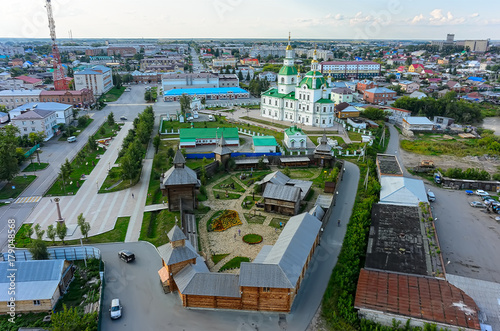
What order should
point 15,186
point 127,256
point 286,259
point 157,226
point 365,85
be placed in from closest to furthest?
point 286,259 < point 127,256 < point 157,226 < point 15,186 < point 365,85

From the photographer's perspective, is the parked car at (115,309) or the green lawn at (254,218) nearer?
the parked car at (115,309)

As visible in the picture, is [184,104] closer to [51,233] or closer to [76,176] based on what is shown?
[76,176]

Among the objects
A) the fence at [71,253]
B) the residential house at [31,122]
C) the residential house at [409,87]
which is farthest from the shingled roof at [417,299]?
the residential house at [409,87]

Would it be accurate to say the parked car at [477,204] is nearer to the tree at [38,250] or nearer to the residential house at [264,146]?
the residential house at [264,146]

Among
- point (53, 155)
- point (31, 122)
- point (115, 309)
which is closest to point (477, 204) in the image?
point (115, 309)

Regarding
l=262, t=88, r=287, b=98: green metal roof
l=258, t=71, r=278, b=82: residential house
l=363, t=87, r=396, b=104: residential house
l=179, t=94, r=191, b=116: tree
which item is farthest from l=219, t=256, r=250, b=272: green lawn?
l=258, t=71, r=278, b=82: residential house

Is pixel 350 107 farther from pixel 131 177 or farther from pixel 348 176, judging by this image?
pixel 131 177

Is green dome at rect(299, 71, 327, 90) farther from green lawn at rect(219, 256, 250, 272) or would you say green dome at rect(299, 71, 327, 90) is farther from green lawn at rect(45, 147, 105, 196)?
green lawn at rect(219, 256, 250, 272)
